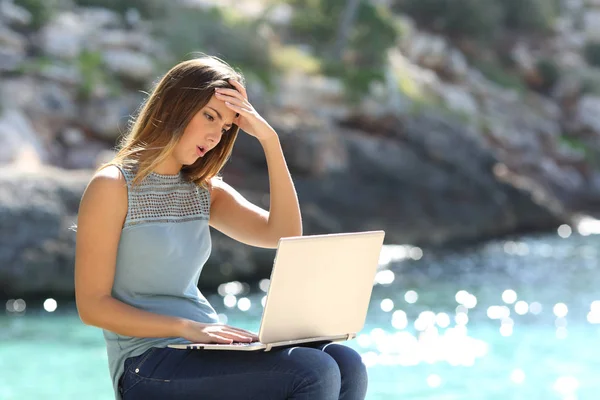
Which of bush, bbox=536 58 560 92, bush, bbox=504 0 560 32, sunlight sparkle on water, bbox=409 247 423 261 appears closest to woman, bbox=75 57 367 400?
sunlight sparkle on water, bbox=409 247 423 261

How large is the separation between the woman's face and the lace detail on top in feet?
0.27

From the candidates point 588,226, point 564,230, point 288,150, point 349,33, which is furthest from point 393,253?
point 588,226

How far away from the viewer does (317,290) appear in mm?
2408

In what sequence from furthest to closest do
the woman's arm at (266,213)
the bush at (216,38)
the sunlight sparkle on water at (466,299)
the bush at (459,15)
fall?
the bush at (459,15)
the bush at (216,38)
the sunlight sparkle on water at (466,299)
the woman's arm at (266,213)

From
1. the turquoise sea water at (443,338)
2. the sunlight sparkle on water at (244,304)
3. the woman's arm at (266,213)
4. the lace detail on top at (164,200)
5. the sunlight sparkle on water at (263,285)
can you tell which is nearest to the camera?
the lace detail on top at (164,200)

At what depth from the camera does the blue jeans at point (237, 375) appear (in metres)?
2.23

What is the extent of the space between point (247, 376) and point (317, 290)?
0.31m

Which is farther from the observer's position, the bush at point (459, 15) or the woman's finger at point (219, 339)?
the bush at point (459, 15)

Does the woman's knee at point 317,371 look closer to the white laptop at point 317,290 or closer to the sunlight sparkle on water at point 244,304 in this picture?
the white laptop at point 317,290

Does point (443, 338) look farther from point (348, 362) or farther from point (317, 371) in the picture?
point (317, 371)

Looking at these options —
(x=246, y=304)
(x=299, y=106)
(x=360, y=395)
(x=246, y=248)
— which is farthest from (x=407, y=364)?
(x=299, y=106)

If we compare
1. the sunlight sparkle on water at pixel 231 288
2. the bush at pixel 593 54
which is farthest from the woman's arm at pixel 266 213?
the bush at pixel 593 54

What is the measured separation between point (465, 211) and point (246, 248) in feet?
19.0

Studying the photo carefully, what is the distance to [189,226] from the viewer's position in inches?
101
